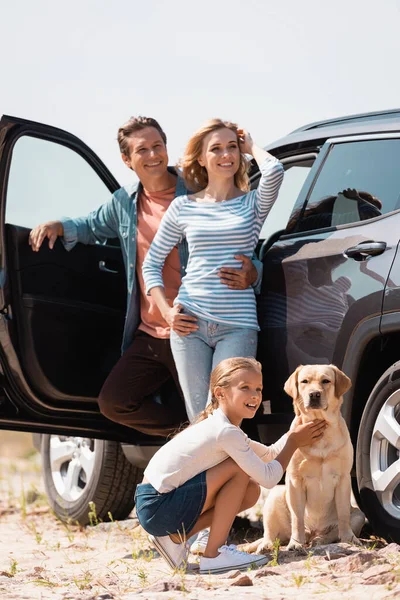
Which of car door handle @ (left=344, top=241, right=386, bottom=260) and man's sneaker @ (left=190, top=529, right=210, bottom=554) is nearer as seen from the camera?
car door handle @ (left=344, top=241, right=386, bottom=260)

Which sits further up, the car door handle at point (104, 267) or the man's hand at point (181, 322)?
the car door handle at point (104, 267)

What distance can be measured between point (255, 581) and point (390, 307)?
1.30 meters

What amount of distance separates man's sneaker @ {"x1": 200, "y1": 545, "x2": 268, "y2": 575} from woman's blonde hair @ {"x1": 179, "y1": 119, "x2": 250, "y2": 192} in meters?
1.86

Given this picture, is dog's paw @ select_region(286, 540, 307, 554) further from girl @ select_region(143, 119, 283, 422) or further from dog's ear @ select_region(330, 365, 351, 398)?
girl @ select_region(143, 119, 283, 422)

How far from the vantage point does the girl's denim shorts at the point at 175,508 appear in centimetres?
442

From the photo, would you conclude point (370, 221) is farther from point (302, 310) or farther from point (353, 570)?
point (353, 570)

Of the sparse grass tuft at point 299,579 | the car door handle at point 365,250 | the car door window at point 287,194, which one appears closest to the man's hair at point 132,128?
the car door window at point 287,194

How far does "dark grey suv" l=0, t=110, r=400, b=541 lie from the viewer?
4668 millimetres

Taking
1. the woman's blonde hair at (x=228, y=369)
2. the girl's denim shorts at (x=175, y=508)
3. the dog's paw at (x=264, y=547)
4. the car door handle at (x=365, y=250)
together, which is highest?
the car door handle at (x=365, y=250)

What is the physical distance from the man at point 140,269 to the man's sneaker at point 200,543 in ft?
2.74

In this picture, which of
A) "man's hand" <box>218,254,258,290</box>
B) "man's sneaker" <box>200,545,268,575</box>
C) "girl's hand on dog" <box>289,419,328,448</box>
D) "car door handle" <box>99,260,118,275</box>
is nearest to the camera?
"man's sneaker" <box>200,545,268,575</box>

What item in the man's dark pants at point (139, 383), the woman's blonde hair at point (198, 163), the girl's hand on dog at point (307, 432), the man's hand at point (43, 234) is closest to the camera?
the girl's hand on dog at point (307, 432)

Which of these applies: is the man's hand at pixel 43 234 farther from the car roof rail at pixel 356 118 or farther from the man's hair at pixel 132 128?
the car roof rail at pixel 356 118

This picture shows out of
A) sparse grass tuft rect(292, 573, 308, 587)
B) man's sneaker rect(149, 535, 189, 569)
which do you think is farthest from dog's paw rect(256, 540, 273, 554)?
sparse grass tuft rect(292, 573, 308, 587)
